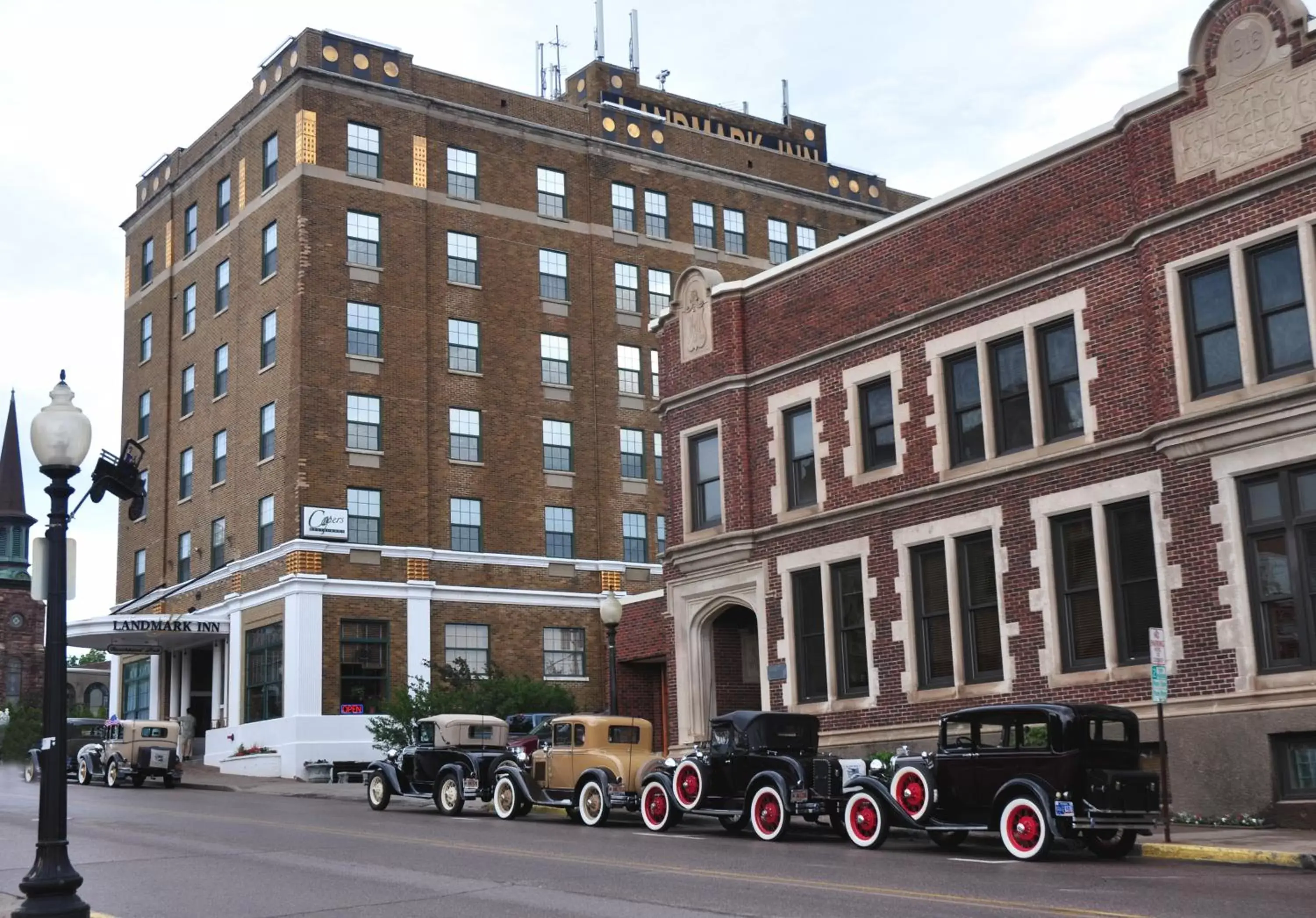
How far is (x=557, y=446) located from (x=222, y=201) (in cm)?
1430

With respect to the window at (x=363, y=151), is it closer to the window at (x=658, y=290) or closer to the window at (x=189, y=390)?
the window at (x=189, y=390)

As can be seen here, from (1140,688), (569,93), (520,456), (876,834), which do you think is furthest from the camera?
(569,93)

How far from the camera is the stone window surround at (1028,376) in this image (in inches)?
934

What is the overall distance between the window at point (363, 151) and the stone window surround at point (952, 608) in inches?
1053

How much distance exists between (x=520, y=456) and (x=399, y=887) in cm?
3464

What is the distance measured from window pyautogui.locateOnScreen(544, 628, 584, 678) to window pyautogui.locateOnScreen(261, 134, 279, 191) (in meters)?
16.8

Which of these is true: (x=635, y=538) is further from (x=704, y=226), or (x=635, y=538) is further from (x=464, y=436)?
(x=704, y=226)

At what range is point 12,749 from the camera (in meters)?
49.6

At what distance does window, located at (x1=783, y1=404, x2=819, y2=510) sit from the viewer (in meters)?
29.1

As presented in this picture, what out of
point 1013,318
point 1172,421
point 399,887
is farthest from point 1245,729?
point 399,887

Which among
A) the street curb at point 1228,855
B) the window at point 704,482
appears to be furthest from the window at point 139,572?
the street curb at point 1228,855

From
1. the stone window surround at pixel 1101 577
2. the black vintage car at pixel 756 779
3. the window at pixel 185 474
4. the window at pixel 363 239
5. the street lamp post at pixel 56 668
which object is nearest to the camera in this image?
the street lamp post at pixel 56 668

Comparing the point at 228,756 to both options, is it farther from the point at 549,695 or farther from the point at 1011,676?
the point at 1011,676

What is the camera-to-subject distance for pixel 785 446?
29547mm
